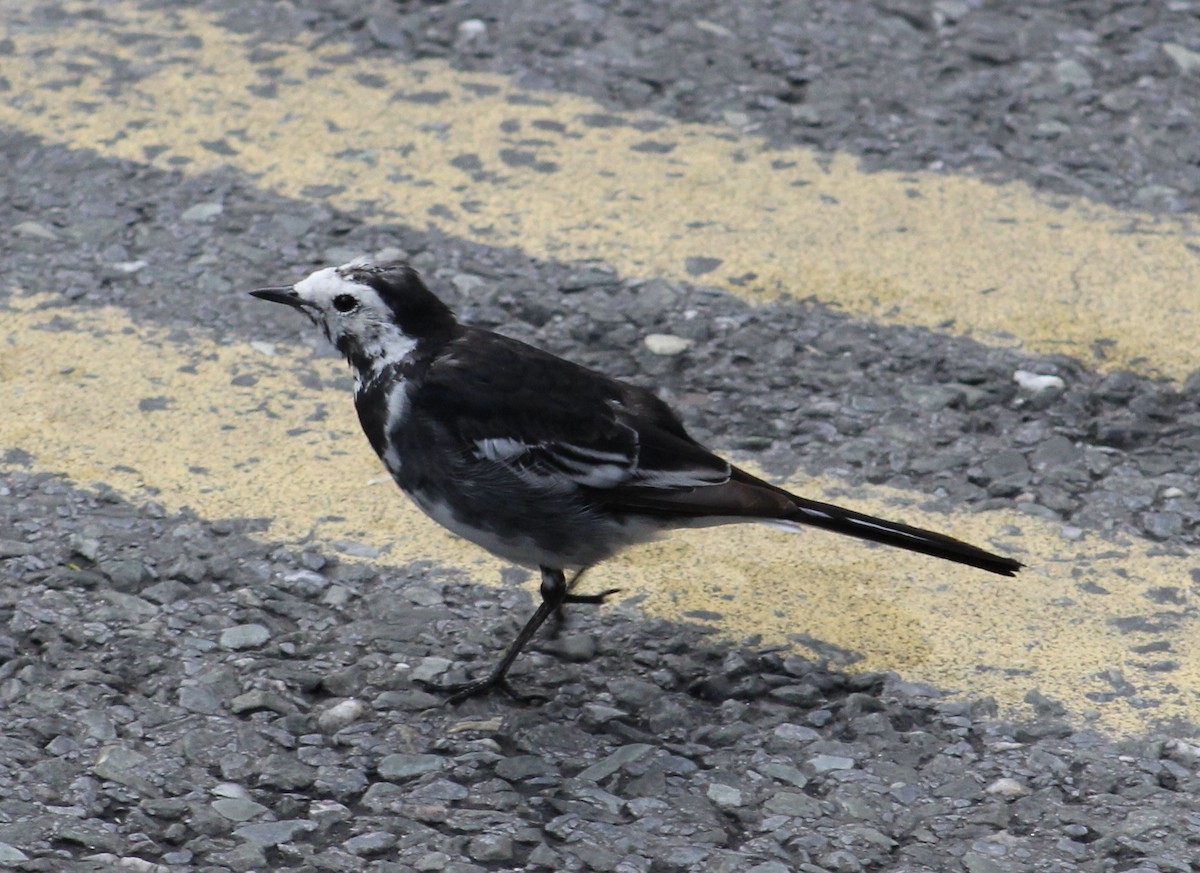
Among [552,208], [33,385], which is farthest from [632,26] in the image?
[33,385]

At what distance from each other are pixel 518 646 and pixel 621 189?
274cm

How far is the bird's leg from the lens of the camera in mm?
4105

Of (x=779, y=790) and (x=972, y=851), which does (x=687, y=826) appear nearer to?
(x=779, y=790)

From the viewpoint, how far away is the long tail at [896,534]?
4070 mm

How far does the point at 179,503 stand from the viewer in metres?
4.75

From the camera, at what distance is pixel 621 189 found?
647cm

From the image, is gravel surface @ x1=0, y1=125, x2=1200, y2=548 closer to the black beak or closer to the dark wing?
the dark wing

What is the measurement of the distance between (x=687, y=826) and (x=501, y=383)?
3.94 feet

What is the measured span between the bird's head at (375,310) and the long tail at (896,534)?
104 centimetres

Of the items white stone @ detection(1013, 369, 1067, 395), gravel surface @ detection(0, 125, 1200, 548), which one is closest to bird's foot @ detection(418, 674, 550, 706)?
gravel surface @ detection(0, 125, 1200, 548)

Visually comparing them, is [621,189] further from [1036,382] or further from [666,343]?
[1036,382]

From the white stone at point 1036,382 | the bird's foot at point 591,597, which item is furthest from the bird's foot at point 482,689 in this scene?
the white stone at point 1036,382

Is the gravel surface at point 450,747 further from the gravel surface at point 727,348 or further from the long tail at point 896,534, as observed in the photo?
the gravel surface at point 727,348

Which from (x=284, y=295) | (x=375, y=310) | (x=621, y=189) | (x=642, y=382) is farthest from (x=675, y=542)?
(x=621, y=189)
